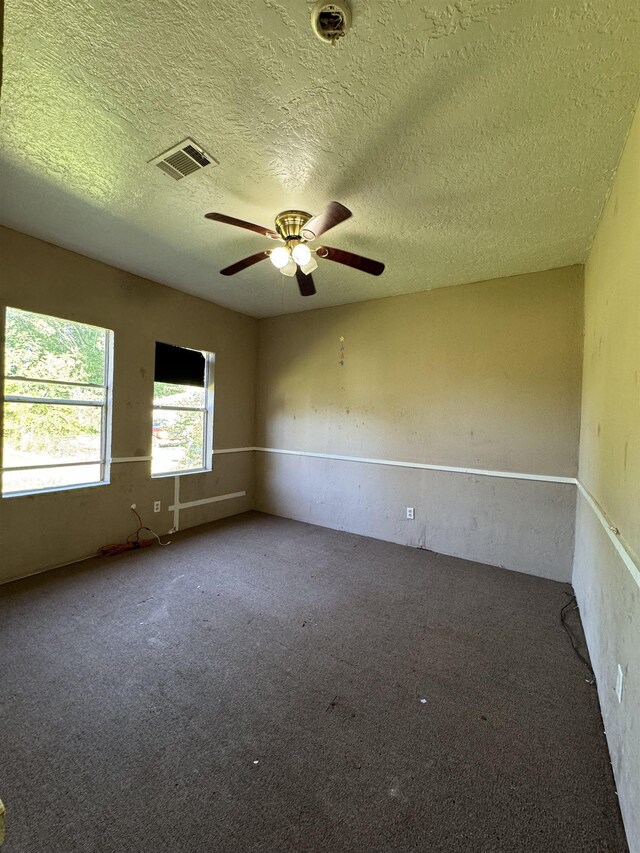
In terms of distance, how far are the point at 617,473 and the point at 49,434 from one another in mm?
4059

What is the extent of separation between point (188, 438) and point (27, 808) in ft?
11.2

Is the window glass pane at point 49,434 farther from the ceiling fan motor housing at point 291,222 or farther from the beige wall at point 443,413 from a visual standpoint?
the ceiling fan motor housing at point 291,222

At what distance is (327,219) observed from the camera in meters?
2.00

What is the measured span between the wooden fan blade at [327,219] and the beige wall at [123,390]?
2.33m

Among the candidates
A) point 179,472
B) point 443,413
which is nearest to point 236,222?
point 443,413

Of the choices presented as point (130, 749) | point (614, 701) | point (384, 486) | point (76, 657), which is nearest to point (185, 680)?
point (130, 749)

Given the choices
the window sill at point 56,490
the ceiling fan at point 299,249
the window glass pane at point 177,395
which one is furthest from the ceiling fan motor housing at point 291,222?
the window sill at point 56,490

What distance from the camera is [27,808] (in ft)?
4.27

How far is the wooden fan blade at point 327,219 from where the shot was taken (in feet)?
6.14

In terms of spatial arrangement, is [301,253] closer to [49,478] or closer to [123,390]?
[123,390]

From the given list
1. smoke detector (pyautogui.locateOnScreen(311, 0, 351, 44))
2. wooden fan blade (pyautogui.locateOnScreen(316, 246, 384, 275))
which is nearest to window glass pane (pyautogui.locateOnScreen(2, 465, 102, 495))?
wooden fan blade (pyautogui.locateOnScreen(316, 246, 384, 275))

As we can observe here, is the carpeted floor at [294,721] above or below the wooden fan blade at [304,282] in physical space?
below

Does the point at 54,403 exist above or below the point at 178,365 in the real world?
below

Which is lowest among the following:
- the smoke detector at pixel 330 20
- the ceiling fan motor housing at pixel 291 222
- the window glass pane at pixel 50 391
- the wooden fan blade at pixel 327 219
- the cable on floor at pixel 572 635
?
the cable on floor at pixel 572 635
